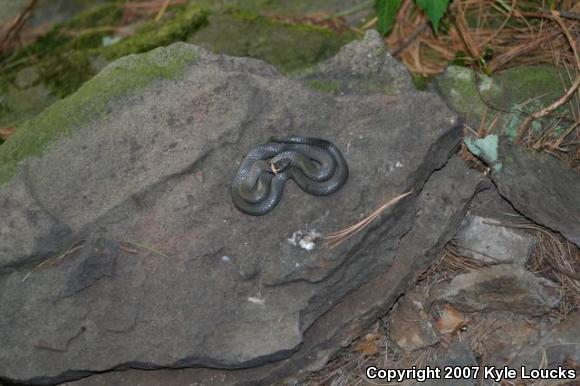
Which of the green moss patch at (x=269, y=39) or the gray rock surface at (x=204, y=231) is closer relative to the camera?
the gray rock surface at (x=204, y=231)

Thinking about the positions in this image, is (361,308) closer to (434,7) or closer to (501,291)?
(501,291)

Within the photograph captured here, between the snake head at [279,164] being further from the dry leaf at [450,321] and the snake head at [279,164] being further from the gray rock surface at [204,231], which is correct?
the dry leaf at [450,321]

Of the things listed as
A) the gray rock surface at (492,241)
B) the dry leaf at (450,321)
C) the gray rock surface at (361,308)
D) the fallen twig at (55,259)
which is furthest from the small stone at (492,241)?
the fallen twig at (55,259)

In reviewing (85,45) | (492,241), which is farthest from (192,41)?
(492,241)

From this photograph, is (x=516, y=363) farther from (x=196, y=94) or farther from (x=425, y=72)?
(x=196, y=94)

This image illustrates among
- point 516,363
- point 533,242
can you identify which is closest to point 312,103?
point 533,242

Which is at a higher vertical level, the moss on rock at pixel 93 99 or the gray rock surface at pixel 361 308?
the moss on rock at pixel 93 99
